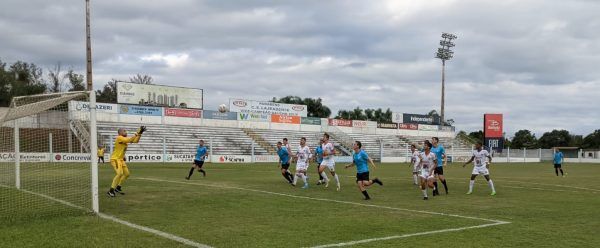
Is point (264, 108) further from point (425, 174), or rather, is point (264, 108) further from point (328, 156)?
point (425, 174)

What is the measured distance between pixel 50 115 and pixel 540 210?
45.1 ft

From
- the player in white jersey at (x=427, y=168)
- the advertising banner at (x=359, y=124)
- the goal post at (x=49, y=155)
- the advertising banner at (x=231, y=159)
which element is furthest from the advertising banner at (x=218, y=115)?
the player in white jersey at (x=427, y=168)

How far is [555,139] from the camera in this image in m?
114

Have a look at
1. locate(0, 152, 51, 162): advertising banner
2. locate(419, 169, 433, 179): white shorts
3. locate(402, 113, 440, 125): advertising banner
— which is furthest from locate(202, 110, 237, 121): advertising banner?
locate(419, 169, 433, 179): white shorts

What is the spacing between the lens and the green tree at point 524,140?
365 feet

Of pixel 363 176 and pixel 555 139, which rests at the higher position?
pixel 363 176

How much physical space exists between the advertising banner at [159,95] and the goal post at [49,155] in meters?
37.6

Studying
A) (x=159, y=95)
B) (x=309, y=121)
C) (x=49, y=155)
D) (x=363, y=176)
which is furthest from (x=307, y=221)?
(x=309, y=121)

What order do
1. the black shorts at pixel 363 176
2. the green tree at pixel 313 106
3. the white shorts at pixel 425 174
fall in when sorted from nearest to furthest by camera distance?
the black shorts at pixel 363 176 < the white shorts at pixel 425 174 < the green tree at pixel 313 106

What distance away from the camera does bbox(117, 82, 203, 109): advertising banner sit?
2208 inches

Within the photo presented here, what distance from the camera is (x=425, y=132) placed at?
268ft

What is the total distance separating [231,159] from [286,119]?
1732 centimetres

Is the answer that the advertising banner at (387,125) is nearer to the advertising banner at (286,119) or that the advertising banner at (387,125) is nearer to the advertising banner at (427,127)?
the advertising banner at (427,127)

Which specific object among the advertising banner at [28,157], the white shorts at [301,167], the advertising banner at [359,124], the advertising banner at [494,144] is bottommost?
the advertising banner at [494,144]
